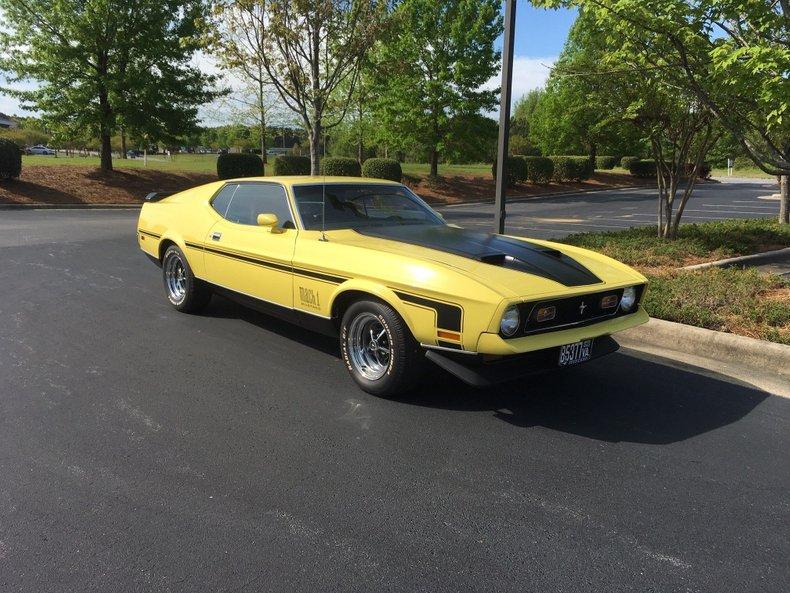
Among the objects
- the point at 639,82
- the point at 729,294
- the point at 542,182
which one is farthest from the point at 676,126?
the point at 542,182

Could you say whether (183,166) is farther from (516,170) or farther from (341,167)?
(516,170)

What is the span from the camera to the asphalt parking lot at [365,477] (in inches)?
93.2

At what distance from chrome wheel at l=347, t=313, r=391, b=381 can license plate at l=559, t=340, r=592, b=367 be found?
3.73 ft

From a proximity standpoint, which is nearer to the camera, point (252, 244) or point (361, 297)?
point (361, 297)

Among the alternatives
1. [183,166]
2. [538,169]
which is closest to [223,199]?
→ [538,169]

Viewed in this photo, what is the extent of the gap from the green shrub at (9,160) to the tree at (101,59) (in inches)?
61.7

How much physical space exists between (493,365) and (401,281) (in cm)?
77

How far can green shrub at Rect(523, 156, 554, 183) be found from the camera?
30.3 m

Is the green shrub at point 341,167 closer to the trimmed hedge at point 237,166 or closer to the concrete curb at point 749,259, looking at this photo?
the trimmed hedge at point 237,166

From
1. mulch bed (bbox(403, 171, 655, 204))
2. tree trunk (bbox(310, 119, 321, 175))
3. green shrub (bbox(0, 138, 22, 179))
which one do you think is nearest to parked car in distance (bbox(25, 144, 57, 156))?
green shrub (bbox(0, 138, 22, 179))

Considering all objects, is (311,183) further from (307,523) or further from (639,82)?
(639,82)

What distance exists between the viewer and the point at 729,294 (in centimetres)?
Result: 600

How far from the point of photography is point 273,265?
4699mm

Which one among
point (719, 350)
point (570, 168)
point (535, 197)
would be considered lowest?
point (719, 350)
